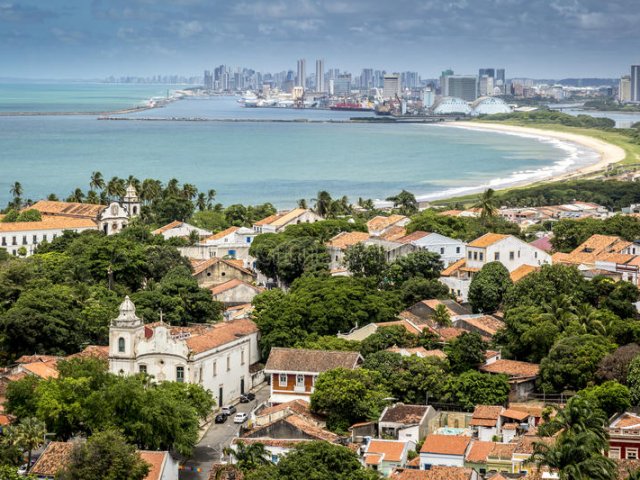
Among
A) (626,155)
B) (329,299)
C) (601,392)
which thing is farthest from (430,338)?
(626,155)

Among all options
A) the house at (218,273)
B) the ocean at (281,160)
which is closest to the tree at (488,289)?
the house at (218,273)

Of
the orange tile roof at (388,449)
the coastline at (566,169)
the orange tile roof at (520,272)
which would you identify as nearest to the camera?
the orange tile roof at (388,449)

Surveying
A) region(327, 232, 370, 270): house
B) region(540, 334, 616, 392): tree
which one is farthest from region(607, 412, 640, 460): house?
region(327, 232, 370, 270): house

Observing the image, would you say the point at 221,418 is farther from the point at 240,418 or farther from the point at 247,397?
the point at 247,397

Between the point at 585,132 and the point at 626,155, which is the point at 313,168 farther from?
the point at 585,132

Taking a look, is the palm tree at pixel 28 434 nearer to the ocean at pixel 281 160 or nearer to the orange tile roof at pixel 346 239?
the orange tile roof at pixel 346 239

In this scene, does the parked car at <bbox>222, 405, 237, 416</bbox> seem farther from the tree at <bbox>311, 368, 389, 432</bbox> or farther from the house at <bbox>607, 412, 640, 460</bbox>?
the house at <bbox>607, 412, 640, 460</bbox>
